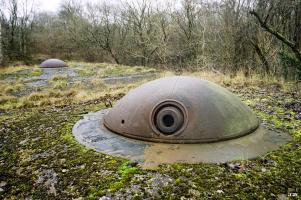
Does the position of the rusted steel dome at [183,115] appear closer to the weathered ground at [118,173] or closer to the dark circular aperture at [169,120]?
the dark circular aperture at [169,120]

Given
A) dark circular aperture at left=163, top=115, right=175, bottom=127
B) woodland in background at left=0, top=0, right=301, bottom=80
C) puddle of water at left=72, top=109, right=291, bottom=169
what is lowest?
puddle of water at left=72, top=109, right=291, bottom=169

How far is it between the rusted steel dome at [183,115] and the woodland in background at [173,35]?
616 cm

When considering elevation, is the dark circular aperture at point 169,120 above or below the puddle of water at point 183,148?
above

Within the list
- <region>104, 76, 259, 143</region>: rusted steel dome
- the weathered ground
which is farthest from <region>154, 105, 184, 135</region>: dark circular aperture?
the weathered ground

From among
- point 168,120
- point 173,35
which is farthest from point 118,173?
point 173,35

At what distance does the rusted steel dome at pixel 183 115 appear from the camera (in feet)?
13.9

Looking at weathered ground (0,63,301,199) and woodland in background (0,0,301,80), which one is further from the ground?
woodland in background (0,0,301,80)

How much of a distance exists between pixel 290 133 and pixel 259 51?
8.26 m

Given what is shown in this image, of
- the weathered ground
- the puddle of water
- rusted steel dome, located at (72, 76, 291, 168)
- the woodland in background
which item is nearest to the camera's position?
the weathered ground

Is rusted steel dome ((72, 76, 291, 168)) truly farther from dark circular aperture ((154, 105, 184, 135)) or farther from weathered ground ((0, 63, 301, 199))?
weathered ground ((0, 63, 301, 199))

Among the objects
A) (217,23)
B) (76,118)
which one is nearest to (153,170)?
(76,118)

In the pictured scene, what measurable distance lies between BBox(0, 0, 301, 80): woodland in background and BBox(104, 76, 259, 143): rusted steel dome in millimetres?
6156

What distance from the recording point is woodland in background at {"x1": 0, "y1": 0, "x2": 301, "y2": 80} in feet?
39.4

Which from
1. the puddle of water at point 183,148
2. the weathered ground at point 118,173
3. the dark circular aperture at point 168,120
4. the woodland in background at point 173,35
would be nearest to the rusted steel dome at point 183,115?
the dark circular aperture at point 168,120
